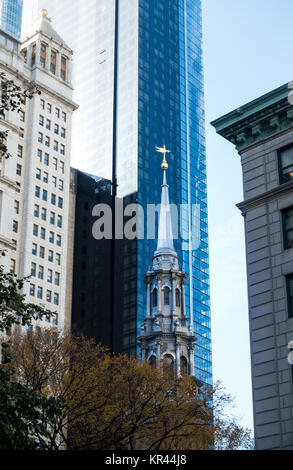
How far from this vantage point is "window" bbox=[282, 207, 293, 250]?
3544 centimetres

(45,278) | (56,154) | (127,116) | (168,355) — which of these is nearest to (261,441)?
(168,355)

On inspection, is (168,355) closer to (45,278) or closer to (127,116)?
(45,278)

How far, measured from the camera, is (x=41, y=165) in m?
111

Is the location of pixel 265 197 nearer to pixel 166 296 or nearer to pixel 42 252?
pixel 166 296

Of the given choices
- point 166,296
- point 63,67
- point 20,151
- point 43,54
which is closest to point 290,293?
point 166,296

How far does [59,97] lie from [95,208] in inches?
869

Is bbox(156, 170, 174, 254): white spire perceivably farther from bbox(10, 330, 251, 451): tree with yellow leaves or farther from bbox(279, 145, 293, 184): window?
bbox(279, 145, 293, 184): window

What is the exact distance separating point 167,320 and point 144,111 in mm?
57831

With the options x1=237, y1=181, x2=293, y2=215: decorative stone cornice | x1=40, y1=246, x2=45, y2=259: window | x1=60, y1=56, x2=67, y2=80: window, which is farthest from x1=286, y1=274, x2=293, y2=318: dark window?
x1=60, y1=56, x2=67, y2=80: window

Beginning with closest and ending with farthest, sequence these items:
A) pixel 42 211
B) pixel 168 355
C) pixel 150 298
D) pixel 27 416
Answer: pixel 27 416 < pixel 168 355 < pixel 150 298 < pixel 42 211

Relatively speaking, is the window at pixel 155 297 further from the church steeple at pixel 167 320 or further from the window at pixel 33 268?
the window at pixel 33 268

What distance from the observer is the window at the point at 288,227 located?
35.4 meters

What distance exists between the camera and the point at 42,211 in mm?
109062

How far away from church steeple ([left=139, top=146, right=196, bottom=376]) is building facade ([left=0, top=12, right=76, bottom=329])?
12375 millimetres
